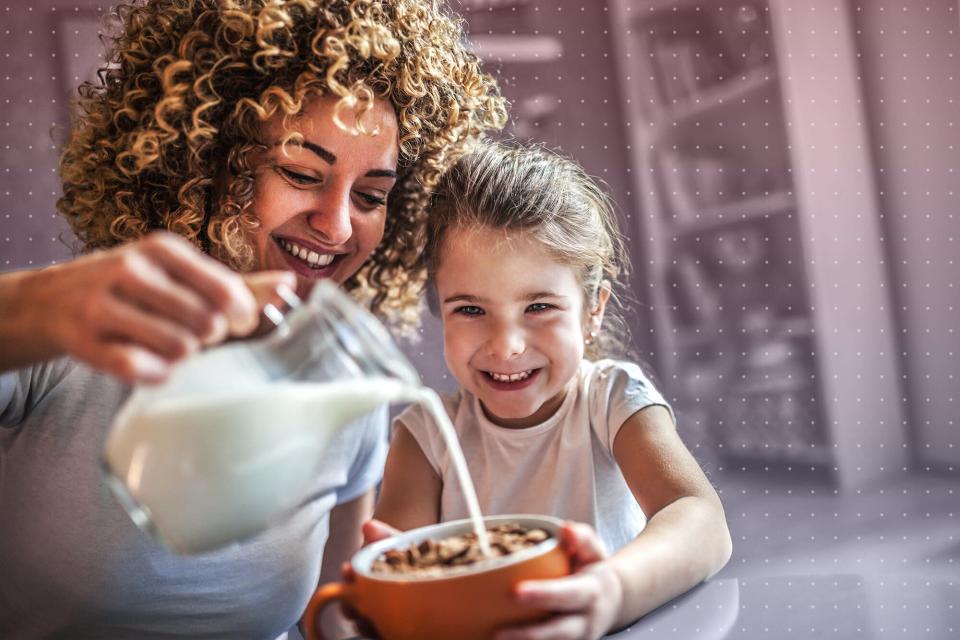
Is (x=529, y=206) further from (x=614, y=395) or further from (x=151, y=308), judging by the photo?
(x=151, y=308)

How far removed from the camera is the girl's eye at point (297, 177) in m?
1.05

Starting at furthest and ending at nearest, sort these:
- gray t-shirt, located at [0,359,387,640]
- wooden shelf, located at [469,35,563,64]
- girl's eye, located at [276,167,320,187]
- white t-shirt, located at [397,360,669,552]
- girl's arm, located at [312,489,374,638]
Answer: wooden shelf, located at [469,35,563,64]
girl's arm, located at [312,489,374,638]
white t-shirt, located at [397,360,669,552]
girl's eye, located at [276,167,320,187]
gray t-shirt, located at [0,359,387,640]

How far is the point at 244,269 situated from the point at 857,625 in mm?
Result: 723

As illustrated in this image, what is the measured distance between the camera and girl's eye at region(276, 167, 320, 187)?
1047mm

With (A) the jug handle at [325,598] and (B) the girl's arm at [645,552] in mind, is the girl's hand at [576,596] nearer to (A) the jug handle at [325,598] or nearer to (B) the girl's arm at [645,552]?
(B) the girl's arm at [645,552]

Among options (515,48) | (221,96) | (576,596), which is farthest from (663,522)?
(515,48)

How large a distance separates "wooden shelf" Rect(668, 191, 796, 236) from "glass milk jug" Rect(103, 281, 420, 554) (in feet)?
4.68

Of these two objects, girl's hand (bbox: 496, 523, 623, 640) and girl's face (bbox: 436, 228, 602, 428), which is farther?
girl's face (bbox: 436, 228, 602, 428)

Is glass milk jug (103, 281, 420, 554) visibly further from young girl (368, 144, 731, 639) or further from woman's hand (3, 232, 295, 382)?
young girl (368, 144, 731, 639)

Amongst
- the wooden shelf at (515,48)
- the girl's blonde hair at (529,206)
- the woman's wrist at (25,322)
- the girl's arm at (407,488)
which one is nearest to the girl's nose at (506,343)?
the girl's blonde hair at (529,206)

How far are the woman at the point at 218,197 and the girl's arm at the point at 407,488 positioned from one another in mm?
44

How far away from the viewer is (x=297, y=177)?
1053mm

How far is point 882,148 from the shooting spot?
1.80m

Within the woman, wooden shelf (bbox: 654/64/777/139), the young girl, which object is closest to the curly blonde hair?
the woman
